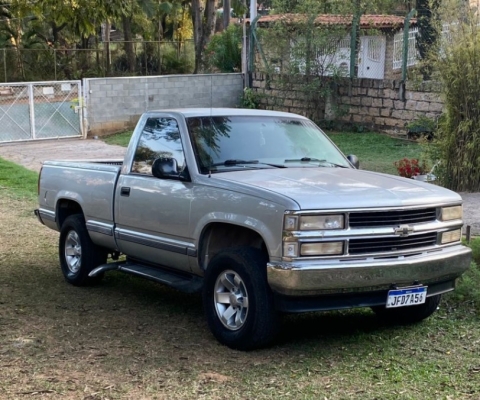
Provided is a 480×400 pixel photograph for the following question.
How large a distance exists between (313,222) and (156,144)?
88.4 inches

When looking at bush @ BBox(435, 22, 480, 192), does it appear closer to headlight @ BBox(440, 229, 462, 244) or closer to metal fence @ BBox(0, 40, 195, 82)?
headlight @ BBox(440, 229, 462, 244)

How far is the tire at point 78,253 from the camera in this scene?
314 inches

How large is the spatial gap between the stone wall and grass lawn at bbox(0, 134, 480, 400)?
13.2 meters

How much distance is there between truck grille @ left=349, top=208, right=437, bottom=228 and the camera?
18.1 feet

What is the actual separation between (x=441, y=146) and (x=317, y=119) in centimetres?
1008

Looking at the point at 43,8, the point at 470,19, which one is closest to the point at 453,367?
the point at 43,8

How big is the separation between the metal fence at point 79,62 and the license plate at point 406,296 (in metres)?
28.8

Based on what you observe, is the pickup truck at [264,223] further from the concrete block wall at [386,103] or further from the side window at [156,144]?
the concrete block wall at [386,103]

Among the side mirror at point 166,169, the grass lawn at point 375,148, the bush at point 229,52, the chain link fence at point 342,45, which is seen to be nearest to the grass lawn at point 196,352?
the side mirror at point 166,169

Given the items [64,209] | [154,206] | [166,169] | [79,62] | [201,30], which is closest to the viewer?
[166,169]

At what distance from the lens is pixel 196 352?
19.2 ft

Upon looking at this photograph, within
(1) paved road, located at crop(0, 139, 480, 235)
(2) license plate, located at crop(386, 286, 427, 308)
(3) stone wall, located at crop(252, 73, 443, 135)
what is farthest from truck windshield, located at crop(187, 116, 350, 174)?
(3) stone wall, located at crop(252, 73, 443, 135)

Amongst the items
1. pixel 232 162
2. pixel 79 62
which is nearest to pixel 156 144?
pixel 232 162

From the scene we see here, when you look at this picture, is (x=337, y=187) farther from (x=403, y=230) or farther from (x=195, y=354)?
(x=195, y=354)
